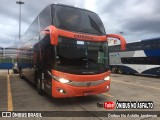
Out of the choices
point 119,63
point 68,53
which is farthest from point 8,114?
point 119,63

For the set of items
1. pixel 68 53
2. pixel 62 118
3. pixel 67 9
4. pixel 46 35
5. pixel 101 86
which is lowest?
pixel 62 118

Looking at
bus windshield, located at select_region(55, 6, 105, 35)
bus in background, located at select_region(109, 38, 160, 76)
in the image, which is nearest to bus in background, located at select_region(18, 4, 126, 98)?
bus windshield, located at select_region(55, 6, 105, 35)

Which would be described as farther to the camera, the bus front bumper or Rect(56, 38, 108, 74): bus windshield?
Rect(56, 38, 108, 74): bus windshield

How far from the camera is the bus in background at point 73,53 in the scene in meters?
8.13

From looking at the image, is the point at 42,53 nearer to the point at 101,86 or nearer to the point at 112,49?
the point at 101,86

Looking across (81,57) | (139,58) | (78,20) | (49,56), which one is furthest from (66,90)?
(139,58)

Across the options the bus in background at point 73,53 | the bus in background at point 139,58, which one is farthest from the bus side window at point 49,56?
the bus in background at point 139,58

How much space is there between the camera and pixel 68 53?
8.35 m

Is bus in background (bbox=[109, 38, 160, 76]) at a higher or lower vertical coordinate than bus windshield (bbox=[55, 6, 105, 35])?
lower

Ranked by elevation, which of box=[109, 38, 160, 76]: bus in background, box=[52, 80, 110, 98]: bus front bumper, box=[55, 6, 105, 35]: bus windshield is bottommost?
box=[52, 80, 110, 98]: bus front bumper

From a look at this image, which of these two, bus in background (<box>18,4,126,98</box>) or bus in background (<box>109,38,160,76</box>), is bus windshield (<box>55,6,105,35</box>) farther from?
bus in background (<box>109,38,160,76</box>)

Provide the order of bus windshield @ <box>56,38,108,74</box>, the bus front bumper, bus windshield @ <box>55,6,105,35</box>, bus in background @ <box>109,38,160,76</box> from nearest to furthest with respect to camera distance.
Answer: the bus front bumper → bus windshield @ <box>56,38,108,74</box> → bus windshield @ <box>55,6,105,35</box> → bus in background @ <box>109,38,160,76</box>

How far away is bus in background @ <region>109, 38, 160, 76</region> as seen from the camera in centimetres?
2222

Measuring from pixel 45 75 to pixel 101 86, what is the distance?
235 centimetres
